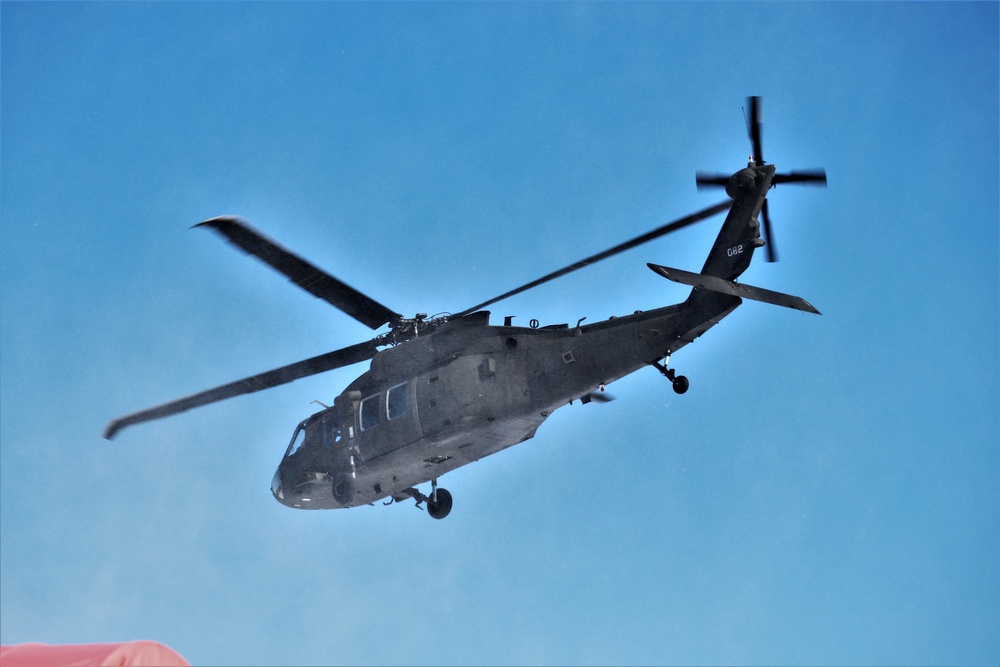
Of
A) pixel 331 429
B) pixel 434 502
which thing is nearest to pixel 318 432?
pixel 331 429

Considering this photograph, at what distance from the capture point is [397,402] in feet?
49.4

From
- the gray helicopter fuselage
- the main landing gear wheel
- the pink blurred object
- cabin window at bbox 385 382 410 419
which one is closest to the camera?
the pink blurred object

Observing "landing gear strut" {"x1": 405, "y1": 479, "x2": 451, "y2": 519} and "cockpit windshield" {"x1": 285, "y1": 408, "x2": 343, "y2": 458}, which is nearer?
"cockpit windshield" {"x1": 285, "y1": 408, "x2": 343, "y2": 458}

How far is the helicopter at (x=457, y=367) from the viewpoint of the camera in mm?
13352

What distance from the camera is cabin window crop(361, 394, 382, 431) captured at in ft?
50.2

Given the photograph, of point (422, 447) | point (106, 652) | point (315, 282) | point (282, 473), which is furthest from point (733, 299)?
point (106, 652)

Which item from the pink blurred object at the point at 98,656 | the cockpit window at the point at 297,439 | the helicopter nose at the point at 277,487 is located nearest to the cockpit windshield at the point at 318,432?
the cockpit window at the point at 297,439

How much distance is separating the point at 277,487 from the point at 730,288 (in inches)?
372

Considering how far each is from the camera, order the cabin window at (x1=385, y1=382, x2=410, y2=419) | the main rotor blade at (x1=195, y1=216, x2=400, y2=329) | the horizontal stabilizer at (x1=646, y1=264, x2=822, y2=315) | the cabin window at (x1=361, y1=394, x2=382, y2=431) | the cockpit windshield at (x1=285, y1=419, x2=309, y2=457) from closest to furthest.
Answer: the horizontal stabilizer at (x1=646, y1=264, x2=822, y2=315) < the main rotor blade at (x1=195, y1=216, x2=400, y2=329) < the cabin window at (x1=385, y1=382, x2=410, y2=419) < the cabin window at (x1=361, y1=394, x2=382, y2=431) < the cockpit windshield at (x1=285, y1=419, x2=309, y2=457)

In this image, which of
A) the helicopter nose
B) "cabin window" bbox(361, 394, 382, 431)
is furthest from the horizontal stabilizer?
the helicopter nose

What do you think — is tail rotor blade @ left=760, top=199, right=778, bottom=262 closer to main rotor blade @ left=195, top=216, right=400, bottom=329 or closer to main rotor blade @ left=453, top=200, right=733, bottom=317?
main rotor blade @ left=453, top=200, right=733, bottom=317

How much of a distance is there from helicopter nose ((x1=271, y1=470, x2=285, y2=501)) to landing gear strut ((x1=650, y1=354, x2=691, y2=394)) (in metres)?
7.74

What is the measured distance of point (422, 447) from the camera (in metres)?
14.7

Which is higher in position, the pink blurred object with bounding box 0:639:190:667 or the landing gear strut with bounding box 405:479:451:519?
the landing gear strut with bounding box 405:479:451:519
